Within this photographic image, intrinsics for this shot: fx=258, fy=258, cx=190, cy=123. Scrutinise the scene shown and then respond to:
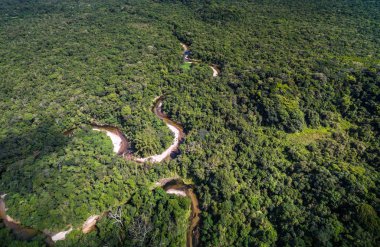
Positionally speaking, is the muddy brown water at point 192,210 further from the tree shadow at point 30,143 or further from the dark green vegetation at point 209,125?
the tree shadow at point 30,143

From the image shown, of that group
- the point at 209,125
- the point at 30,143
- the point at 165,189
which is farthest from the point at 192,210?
the point at 30,143

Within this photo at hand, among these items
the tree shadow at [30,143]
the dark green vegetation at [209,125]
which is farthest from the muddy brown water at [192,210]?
the tree shadow at [30,143]

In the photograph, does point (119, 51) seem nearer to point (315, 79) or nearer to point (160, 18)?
point (160, 18)

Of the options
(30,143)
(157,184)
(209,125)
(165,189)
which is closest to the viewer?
(165,189)

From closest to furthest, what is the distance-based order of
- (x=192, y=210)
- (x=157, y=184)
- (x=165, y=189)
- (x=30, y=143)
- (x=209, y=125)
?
(x=192, y=210), (x=165, y=189), (x=157, y=184), (x=30, y=143), (x=209, y=125)

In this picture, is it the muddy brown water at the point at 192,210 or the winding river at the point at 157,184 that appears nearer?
the winding river at the point at 157,184

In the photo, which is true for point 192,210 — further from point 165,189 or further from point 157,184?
point 157,184
